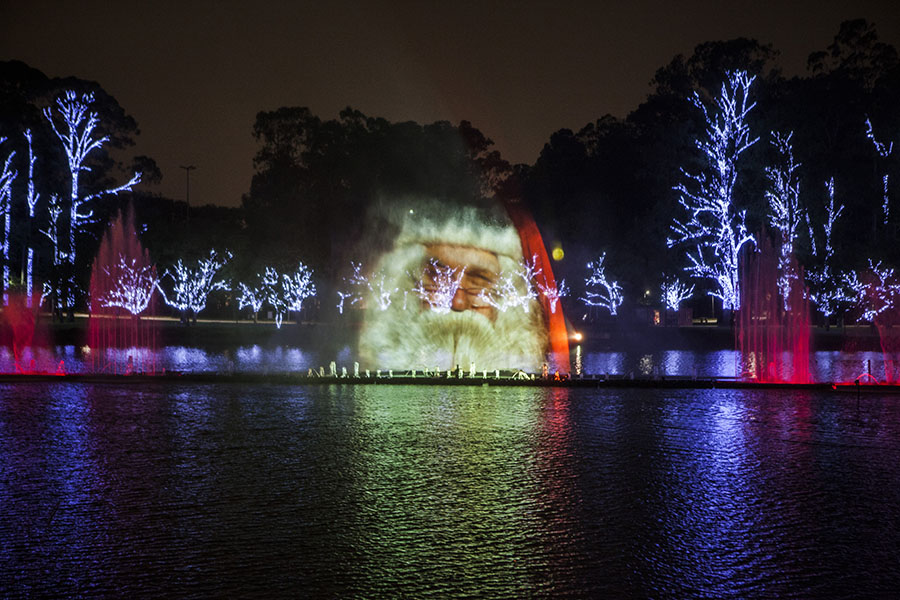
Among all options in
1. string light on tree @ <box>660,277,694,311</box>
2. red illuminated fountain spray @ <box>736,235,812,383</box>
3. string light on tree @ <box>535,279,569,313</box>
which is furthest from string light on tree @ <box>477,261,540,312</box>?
string light on tree @ <box>660,277,694,311</box>

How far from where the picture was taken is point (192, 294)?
72.2 meters

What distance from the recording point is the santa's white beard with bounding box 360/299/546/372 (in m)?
31.0

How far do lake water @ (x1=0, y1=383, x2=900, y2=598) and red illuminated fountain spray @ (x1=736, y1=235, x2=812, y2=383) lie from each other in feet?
31.5

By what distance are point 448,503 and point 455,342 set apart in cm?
2249

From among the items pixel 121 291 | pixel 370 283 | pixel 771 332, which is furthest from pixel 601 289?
pixel 121 291

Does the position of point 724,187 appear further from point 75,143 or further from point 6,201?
point 6,201

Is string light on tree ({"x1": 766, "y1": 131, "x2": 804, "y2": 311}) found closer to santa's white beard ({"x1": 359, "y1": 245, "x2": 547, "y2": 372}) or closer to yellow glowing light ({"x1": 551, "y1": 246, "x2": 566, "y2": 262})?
yellow glowing light ({"x1": 551, "y1": 246, "x2": 566, "y2": 262})

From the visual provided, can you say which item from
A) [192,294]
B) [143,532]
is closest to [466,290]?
[143,532]

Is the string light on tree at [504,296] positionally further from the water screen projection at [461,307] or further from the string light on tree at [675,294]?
the string light on tree at [675,294]

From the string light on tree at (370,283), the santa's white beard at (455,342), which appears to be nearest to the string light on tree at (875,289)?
the santa's white beard at (455,342)

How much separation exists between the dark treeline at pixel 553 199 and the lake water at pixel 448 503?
40.0 meters

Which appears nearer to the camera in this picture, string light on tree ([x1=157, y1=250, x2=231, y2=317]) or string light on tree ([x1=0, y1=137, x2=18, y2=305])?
string light on tree ([x1=0, y1=137, x2=18, y2=305])

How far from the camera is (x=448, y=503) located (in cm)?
1012

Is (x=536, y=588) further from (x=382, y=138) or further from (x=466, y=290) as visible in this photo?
(x=382, y=138)
